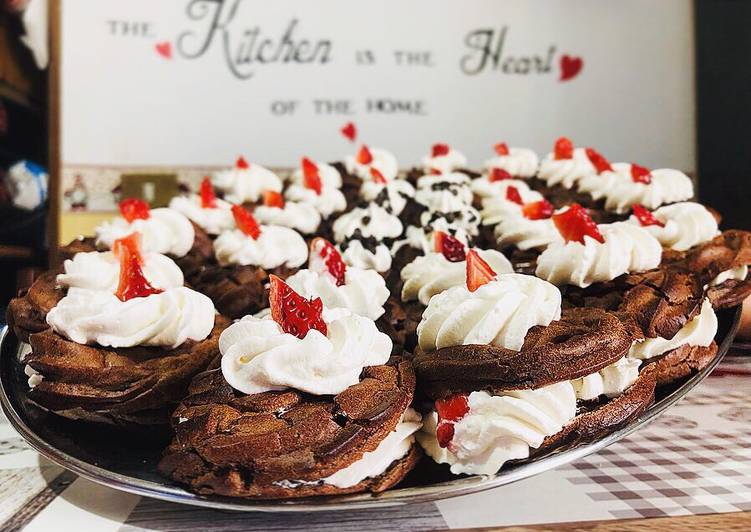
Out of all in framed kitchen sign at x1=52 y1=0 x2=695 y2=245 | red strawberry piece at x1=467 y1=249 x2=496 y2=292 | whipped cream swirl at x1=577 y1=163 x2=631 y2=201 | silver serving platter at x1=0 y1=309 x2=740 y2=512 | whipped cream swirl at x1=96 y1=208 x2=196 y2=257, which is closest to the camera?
silver serving platter at x1=0 y1=309 x2=740 y2=512

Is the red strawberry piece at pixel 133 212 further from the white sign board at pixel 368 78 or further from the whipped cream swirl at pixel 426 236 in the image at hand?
the white sign board at pixel 368 78

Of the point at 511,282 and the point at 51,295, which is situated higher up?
the point at 511,282

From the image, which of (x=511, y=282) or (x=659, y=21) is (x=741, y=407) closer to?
(x=511, y=282)

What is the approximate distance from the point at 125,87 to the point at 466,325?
354 cm

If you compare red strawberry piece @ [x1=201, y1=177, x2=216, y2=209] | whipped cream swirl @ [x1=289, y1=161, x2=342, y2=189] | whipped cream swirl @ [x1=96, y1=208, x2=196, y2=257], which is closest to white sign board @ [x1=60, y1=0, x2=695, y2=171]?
whipped cream swirl @ [x1=289, y1=161, x2=342, y2=189]

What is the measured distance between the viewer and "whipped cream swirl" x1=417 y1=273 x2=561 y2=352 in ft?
4.71

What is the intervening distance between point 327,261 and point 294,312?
470 mm

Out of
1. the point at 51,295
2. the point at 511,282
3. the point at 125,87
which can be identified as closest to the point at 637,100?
the point at 125,87

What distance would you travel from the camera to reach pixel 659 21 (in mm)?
4586

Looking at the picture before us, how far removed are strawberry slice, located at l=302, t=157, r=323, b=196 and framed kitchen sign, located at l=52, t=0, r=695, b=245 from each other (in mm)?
1532

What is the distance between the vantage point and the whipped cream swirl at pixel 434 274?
6.25 ft

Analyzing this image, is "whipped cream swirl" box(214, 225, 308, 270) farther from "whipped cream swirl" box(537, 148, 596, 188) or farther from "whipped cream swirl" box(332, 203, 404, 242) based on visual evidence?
"whipped cream swirl" box(537, 148, 596, 188)

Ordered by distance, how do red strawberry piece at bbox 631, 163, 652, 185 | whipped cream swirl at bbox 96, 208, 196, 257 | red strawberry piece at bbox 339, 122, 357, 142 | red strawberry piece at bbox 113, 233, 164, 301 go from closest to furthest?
1. red strawberry piece at bbox 113, 233, 164, 301
2. whipped cream swirl at bbox 96, 208, 196, 257
3. red strawberry piece at bbox 631, 163, 652, 185
4. red strawberry piece at bbox 339, 122, 357, 142

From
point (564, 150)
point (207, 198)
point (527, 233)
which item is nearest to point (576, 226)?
point (527, 233)
